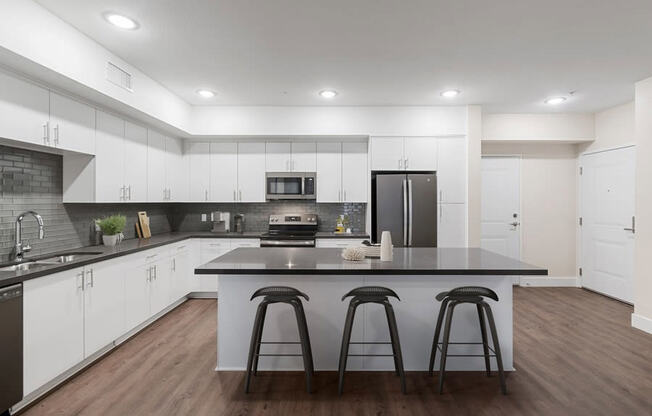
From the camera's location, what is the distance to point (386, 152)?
5012 mm

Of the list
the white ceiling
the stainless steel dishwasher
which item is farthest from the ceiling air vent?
the stainless steel dishwasher

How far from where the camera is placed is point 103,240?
12.5ft

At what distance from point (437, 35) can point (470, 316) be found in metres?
2.34

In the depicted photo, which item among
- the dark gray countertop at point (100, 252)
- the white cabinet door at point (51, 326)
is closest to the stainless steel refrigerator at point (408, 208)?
the dark gray countertop at point (100, 252)

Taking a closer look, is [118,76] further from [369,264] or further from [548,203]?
[548,203]

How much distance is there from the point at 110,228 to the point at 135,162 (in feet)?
2.74

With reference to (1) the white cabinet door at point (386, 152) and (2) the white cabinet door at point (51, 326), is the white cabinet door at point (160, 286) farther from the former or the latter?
(1) the white cabinet door at point (386, 152)

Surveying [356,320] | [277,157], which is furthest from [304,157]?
[356,320]

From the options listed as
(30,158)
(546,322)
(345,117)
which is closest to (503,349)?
(546,322)

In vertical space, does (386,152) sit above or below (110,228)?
above

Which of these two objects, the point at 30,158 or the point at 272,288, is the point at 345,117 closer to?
the point at 272,288

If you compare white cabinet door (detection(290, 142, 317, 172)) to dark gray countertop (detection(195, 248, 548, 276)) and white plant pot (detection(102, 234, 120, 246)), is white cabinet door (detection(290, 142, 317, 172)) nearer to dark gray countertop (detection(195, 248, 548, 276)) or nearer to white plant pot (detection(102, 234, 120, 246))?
dark gray countertop (detection(195, 248, 548, 276))

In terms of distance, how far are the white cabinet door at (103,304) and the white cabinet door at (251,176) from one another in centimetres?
223

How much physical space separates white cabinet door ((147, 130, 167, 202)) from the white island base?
224cm
